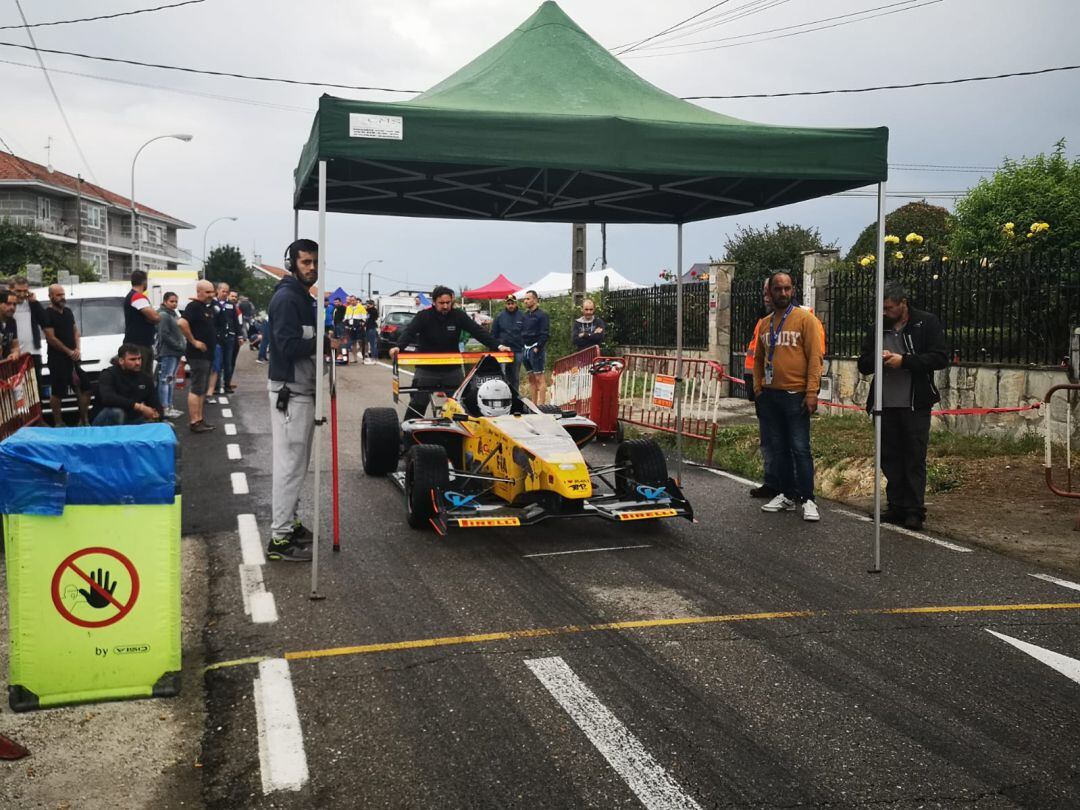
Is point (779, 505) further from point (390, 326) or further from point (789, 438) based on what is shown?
point (390, 326)

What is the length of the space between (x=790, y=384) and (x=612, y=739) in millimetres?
4835

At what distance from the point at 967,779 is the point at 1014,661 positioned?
148 cm

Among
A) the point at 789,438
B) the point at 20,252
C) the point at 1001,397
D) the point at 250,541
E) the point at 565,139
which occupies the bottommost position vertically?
the point at 250,541

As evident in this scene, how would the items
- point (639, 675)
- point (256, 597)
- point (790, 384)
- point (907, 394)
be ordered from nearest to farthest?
point (639, 675) < point (256, 597) < point (907, 394) < point (790, 384)

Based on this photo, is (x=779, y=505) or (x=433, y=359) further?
(x=433, y=359)

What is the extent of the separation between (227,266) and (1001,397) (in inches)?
3648

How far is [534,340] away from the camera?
16641mm

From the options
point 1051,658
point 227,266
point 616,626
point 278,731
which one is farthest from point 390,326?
point 227,266

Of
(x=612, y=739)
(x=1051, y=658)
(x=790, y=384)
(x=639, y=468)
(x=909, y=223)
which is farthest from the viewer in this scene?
(x=909, y=223)

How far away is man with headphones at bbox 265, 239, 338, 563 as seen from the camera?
6.78 m

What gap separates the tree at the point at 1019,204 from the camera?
57.2 feet

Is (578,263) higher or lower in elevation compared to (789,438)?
higher

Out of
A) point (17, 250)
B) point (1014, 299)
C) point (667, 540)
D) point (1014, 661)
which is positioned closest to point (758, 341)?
point (667, 540)

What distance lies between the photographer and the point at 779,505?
340 inches
